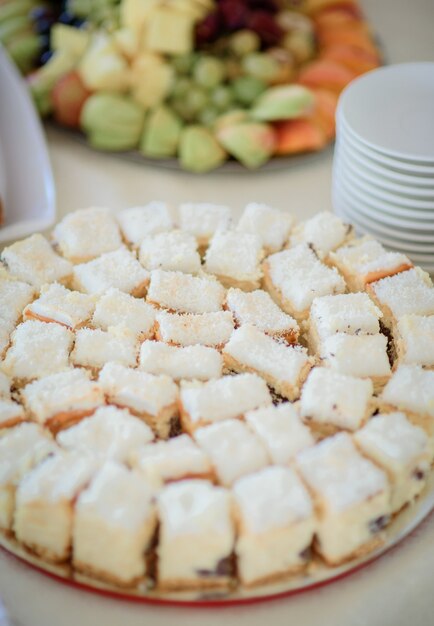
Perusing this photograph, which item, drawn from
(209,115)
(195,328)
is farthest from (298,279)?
(209,115)

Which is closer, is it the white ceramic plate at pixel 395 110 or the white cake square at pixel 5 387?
the white cake square at pixel 5 387

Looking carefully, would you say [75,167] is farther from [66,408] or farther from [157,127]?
[66,408]

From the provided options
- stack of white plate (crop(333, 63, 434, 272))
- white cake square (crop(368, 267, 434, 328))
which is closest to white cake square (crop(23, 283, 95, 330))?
white cake square (crop(368, 267, 434, 328))

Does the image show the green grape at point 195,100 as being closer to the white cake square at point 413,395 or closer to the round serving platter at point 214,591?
the white cake square at point 413,395

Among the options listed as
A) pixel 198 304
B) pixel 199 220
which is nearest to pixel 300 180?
pixel 199 220

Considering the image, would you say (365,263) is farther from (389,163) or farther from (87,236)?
(87,236)

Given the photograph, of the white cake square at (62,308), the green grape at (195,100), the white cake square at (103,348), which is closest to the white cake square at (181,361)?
the white cake square at (103,348)

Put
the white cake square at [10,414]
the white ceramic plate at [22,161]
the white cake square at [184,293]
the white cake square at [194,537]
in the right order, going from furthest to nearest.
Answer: the white ceramic plate at [22,161]
the white cake square at [184,293]
the white cake square at [10,414]
the white cake square at [194,537]
